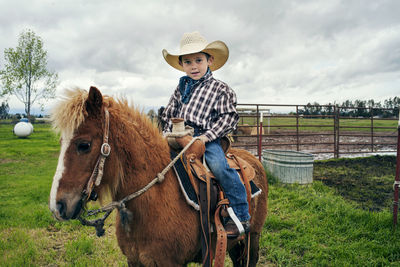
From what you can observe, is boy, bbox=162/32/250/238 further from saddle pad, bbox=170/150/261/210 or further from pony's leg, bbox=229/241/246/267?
pony's leg, bbox=229/241/246/267

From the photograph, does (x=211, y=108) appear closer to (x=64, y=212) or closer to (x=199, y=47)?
(x=199, y=47)

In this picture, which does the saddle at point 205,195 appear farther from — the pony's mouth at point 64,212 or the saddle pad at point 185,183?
the pony's mouth at point 64,212

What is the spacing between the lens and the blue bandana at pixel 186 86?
8.08ft

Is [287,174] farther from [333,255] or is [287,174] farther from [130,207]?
[130,207]

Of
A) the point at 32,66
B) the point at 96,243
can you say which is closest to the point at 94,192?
the point at 96,243

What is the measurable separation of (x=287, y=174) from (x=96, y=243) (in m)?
5.00

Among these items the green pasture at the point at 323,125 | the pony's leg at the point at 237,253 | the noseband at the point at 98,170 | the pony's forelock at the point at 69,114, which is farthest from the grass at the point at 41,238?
the green pasture at the point at 323,125

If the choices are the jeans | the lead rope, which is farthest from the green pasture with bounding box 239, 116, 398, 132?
the lead rope

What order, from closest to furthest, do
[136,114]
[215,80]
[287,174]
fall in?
[136,114] → [215,80] → [287,174]

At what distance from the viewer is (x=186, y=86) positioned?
2541 millimetres

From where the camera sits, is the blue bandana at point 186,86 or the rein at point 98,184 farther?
the blue bandana at point 186,86

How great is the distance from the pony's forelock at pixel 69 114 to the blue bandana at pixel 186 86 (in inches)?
42.9

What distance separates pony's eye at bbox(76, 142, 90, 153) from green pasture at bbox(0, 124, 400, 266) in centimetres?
222

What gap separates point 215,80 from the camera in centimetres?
243
